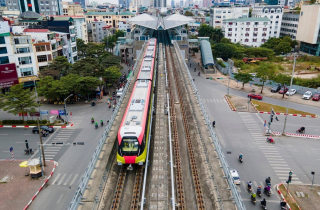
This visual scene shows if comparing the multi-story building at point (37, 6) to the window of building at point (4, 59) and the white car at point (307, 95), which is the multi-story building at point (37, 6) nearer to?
the window of building at point (4, 59)

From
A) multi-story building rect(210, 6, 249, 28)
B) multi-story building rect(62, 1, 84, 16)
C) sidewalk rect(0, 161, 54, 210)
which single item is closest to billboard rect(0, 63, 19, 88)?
sidewalk rect(0, 161, 54, 210)

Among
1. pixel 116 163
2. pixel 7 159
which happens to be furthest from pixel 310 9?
pixel 7 159

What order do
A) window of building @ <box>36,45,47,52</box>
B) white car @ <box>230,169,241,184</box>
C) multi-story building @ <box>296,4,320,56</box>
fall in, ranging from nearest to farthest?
white car @ <box>230,169,241,184</box>
window of building @ <box>36,45,47,52</box>
multi-story building @ <box>296,4,320,56</box>

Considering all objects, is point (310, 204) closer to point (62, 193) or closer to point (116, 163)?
point (116, 163)

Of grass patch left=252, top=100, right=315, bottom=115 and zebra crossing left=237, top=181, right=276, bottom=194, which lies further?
A: grass patch left=252, top=100, right=315, bottom=115

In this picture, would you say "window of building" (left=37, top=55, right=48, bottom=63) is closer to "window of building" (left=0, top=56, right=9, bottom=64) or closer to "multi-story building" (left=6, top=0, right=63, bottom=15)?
"window of building" (left=0, top=56, right=9, bottom=64)

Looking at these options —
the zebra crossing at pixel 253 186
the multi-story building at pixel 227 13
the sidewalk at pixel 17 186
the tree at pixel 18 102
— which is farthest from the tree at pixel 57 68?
the multi-story building at pixel 227 13

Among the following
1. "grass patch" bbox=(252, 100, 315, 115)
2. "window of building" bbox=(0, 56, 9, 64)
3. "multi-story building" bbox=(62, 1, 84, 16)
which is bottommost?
"grass patch" bbox=(252, 100, 315, 115)
